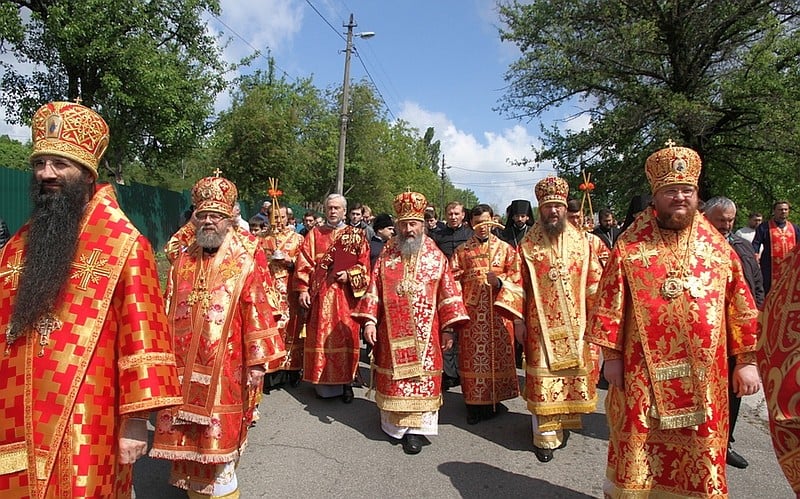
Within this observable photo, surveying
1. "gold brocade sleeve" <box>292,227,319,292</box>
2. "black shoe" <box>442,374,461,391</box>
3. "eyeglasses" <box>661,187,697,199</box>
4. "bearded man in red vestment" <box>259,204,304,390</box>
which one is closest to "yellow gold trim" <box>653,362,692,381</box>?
"eyeglasses" <box>661,187,697,199</box>

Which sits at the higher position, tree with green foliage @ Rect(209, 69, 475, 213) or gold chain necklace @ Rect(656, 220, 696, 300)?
tree with green foliage @ Rect(209, 69, 475, 213)

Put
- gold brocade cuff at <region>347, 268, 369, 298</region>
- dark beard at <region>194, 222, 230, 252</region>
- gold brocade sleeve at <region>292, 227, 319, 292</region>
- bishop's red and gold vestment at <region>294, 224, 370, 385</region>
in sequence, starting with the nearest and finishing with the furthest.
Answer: dark beard at <region>194, 222, 230, 252</region> < gold brocade cuff at <region>347, 268, 369, 298</region> < bishop's red and gold vestment at <region>294, 224, 370, 385</region> < gold brocade sleeve at <region>292, 227, 319, 292</region>

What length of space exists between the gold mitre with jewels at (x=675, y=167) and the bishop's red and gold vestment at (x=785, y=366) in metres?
1.57

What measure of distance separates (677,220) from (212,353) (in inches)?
116

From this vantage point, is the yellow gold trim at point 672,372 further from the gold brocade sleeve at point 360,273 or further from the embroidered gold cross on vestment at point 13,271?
the gold brocade sleeve at point 360,273

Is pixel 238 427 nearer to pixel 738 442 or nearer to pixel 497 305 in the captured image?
pixel 497 305

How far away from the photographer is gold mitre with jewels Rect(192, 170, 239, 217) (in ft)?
12.6

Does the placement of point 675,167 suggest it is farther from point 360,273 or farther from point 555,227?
point 360,273

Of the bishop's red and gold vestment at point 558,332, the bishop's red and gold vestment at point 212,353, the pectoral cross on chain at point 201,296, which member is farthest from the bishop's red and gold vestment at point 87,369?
the bishop's red and gold vestment at point 558,332

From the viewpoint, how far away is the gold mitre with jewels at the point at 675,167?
3.29 metres

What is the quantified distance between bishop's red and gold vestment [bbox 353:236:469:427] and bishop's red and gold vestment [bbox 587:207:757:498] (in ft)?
6.35

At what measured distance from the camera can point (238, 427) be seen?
3.69 metres

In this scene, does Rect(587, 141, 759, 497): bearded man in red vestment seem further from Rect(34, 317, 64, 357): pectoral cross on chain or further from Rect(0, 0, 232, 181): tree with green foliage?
Rect(0, 0, 232, 181): tree with green foliage

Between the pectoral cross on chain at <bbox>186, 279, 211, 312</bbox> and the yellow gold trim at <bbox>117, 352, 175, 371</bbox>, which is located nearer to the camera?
the yellow gold trim at <bbox>117, 352, 175, 371</bbox>
